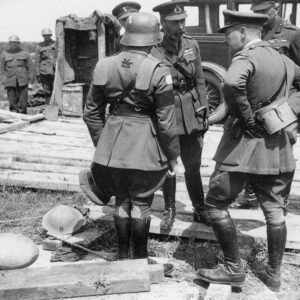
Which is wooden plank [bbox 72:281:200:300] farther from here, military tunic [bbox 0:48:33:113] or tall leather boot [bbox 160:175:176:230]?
military tunic [bbox 0:48:33:113]

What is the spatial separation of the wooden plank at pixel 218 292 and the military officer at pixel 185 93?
3.02 feet

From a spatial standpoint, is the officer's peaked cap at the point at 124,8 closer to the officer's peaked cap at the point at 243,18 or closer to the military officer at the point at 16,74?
the officer's peaked cap at the point at 243,18

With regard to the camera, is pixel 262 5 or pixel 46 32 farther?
pixel 46 32

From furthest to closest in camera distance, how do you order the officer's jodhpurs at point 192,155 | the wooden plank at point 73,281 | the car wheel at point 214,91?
the car wheel at point 214,91 → the officer's jodhpurs at point 192,155 → the wooden plank at point 73,281

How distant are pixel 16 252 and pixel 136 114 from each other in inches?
50.4

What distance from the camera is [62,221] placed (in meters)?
4.08

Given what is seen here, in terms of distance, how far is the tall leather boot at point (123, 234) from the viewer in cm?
349

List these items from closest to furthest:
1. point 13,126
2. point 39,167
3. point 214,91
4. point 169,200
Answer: point 169,200
point 39,167
point 13,126
point 214,91

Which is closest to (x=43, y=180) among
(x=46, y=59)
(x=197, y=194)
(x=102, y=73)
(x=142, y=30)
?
(x=197, y=194)

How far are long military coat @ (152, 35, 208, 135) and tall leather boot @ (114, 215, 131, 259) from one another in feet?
3.03

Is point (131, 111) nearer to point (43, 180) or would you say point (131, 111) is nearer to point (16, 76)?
point (43, 180)

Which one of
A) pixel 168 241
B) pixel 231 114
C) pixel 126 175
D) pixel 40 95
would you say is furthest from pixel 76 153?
pixel 40 95

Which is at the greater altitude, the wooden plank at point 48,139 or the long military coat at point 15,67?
the long military coat at point 15,67

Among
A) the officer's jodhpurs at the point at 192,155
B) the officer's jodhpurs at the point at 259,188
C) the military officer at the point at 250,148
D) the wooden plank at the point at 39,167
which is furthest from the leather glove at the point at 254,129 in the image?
the wooden plank at the point at 39,167
